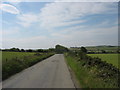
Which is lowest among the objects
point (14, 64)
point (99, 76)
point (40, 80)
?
point (40, 80)

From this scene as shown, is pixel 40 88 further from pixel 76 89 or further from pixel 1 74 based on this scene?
pixel 1 74

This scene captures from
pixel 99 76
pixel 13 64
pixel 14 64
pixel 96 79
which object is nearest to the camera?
pixel 96 79

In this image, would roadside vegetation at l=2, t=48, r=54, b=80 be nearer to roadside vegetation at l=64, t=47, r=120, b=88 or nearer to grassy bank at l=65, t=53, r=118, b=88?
roadside vegetation at l=64, t=47, r=120, b=88

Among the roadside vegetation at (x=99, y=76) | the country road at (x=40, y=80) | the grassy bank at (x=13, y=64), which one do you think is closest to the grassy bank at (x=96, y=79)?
the roadside vegetation at (x=99, y=76)

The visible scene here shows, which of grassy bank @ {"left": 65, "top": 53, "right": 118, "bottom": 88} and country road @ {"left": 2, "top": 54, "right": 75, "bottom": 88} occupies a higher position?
grassy bank @ {"left": 65, "top": 53, "right": 118, "bottom": 88}

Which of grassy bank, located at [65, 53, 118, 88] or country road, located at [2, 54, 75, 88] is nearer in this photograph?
grassy bank, located at [65, 53, 118, 88]

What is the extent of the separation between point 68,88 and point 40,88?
148cm

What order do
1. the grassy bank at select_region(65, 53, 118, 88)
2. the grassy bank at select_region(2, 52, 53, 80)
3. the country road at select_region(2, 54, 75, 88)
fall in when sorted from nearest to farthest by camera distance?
the grassy bank at select_region(65, 53, 118, 88)
the country road at select_region(2, 54, 75, 88)
the grassy bank at select_region(2, 52, 53, 80)

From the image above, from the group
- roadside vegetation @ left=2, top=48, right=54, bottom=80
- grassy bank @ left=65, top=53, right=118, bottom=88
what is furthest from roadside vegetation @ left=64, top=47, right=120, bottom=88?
roadside vegetation @ left=2, top=48, right=54, bottom=80

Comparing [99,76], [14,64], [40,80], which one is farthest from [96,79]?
[14,64]

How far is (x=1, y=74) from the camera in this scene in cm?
1177

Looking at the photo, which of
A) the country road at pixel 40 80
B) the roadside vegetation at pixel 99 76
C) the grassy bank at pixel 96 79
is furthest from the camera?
the country road at pixel 40 80

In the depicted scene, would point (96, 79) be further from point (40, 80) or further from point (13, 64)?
point (13, 64)

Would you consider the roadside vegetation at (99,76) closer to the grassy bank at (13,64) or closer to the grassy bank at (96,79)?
the grassy bank at (96,79)
